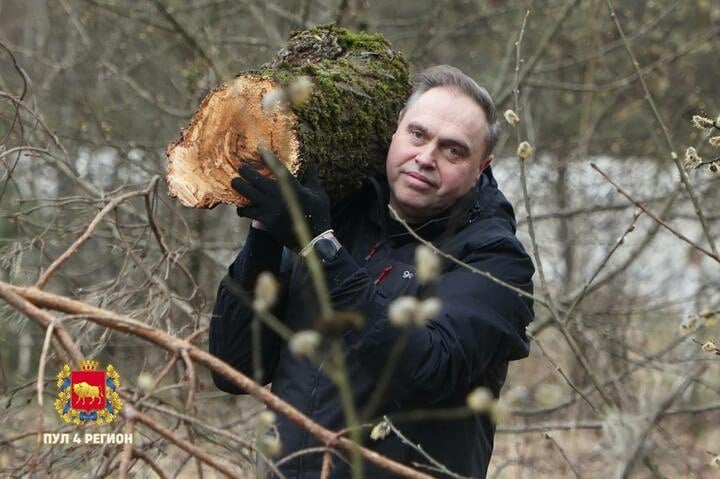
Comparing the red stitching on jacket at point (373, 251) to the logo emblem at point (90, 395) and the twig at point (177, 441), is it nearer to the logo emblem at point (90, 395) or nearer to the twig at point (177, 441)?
the logo emblem at point (90, 395)

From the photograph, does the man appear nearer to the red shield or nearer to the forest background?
the red shield

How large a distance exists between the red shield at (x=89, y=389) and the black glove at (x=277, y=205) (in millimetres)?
564

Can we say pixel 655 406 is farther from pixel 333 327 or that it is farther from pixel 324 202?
pixel 324 202

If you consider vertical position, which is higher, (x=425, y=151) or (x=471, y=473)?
(x=425, y=151)

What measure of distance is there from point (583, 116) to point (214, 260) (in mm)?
3844

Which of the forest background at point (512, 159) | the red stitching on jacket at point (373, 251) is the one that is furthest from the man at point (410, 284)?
the forest background at point (512, 159)

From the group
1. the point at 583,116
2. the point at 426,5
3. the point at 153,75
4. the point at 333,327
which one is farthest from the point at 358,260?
the point at 426,5

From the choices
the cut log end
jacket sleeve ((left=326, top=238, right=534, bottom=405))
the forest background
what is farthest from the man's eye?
the forest background

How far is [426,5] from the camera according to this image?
9.30 m

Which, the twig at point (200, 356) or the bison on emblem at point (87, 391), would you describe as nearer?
the twig at point (200, 356)

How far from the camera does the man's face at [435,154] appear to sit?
2824mm

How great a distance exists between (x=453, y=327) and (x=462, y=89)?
0.81m

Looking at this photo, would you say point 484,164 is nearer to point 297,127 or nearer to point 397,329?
point 297,127

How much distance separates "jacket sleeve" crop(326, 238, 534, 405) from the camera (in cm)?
239
